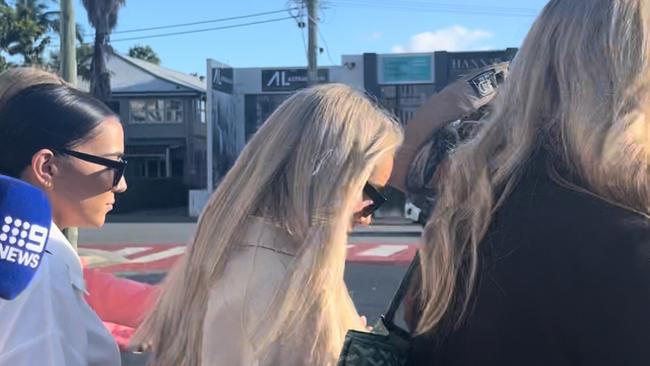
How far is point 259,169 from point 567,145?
76 centimetres

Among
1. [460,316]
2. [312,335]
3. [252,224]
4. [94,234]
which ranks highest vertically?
[252,224]

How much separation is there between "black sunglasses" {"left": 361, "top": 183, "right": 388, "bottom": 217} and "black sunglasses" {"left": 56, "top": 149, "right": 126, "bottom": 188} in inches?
27.6

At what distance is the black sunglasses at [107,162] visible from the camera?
6.35 ft

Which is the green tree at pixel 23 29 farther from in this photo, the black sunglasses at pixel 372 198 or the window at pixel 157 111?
the black sunglasses at pixel 372 198

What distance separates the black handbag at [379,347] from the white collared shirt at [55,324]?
1.92 ft

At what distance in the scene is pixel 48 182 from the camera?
1915mm

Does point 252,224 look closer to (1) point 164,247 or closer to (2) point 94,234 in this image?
(1) point 164,247

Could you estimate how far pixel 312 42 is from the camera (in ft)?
77.4

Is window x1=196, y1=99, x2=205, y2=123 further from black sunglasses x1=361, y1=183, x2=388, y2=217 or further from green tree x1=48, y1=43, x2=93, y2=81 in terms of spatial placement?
black sunglasses x1=361, y1=183, x2=388, y2=217

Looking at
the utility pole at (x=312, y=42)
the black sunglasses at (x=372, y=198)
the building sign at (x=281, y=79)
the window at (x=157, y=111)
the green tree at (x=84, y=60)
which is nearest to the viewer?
the black sunglasses at (x=372, y=198)

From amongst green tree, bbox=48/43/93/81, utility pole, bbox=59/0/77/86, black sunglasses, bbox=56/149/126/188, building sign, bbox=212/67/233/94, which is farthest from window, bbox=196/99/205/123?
black sunglasses, bbox=56/149/126/188

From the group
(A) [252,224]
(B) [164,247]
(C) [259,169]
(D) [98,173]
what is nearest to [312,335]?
(A) [252,224]

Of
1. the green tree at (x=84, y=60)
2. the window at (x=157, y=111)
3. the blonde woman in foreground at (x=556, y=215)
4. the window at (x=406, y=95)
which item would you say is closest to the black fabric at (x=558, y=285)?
the blonde woman in foreground at (x=556, y=215)

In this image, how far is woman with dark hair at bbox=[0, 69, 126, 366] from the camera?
1532mm
